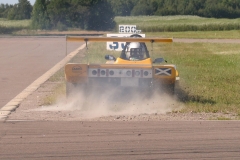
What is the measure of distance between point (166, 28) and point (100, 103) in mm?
56835

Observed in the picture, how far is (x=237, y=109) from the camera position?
10.9 m

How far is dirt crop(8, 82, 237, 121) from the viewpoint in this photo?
9852 mm

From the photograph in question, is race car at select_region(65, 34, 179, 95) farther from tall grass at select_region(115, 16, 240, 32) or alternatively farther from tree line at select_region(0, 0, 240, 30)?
tree line at select_region(0, 0, 240, 30)

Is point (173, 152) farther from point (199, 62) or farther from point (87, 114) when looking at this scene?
point (199, 62)

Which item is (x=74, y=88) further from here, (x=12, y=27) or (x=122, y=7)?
(x=12, y=27)

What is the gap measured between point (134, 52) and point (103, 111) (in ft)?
9.17

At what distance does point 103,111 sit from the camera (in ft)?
34.7

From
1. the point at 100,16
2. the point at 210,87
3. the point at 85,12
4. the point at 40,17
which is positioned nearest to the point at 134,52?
the point at 210,87

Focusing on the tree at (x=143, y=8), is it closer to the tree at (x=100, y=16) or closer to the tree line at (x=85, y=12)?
the tree line at (x=85, y=12)

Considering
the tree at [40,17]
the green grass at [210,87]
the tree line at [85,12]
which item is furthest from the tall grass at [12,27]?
the green grass at [210,87]

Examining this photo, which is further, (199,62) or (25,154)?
(199,62)

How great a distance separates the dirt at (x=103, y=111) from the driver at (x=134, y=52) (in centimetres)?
168

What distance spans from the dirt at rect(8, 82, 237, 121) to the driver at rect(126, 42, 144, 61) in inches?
66.1

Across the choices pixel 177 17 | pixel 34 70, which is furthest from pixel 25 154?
pixel 177 17
